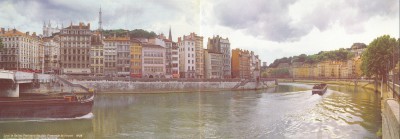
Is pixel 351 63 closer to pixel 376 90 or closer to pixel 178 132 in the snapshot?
pixel 376 90

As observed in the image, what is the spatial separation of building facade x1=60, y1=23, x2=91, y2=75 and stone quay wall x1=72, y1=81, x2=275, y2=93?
1459 centimetres

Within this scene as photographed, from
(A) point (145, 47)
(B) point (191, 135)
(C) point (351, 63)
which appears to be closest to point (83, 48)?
(A) point (145, 47)

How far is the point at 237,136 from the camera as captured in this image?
20172 mm

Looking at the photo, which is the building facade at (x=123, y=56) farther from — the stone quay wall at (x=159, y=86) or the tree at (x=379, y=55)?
the tree at (x=379, y=55)

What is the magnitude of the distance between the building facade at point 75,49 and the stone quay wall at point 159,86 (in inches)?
575

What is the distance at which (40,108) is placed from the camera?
26156 mm

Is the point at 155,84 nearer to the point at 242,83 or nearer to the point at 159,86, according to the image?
the point at 159,86

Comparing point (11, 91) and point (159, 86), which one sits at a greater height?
point (11, 91)

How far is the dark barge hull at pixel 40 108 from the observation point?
84.3 ft

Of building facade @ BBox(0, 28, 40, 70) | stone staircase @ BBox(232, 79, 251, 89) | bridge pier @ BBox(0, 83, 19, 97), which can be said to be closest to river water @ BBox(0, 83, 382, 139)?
bridge pier @ BBox(0, 83, 19, 97)

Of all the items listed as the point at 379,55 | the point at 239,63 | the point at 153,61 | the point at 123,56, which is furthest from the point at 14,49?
the point at 379,55

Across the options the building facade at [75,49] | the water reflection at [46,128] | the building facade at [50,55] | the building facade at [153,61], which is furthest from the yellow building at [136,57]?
the water reflection at [46,128]

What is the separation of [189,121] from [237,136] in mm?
5913

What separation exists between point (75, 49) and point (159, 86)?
19.2m
